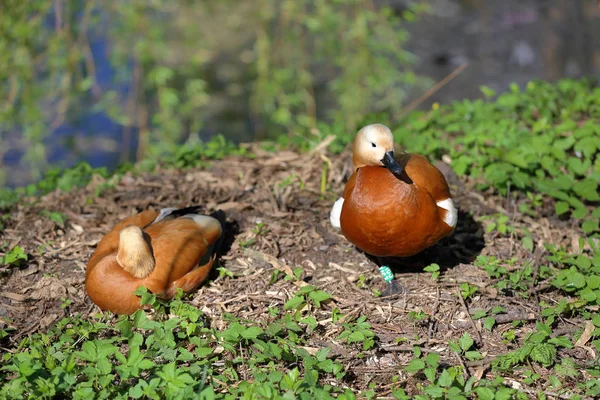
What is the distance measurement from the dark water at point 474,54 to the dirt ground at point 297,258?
3.20m

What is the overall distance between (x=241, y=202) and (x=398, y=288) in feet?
4.37

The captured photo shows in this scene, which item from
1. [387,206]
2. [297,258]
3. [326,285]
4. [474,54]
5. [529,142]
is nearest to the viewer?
[387,206]

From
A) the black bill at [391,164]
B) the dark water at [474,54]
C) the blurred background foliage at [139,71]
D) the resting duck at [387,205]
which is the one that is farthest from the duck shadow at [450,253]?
the dark water at [474,54]

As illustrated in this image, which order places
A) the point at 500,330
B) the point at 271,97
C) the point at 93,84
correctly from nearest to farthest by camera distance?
1. the point at 500,330
2. the point at 93,84
3. the point at 271,97

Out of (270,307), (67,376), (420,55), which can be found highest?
(67,376)

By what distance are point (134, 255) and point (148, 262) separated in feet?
0.30

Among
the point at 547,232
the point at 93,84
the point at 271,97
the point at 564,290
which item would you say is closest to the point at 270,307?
the point at 564,290

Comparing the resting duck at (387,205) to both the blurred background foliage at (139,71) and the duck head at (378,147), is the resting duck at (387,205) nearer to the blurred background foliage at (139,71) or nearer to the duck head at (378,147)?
the duck head at (378,147)

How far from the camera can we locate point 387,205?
358cm

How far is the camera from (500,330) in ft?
11.7

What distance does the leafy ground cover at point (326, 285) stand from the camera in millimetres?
3086

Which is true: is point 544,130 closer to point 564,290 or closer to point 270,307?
point 564,290

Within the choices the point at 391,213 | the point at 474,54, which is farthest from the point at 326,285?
the point at 474,54

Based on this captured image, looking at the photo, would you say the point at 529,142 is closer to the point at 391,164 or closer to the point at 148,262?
the point at 391,164
